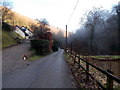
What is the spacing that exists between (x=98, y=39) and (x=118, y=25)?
8.30 metres

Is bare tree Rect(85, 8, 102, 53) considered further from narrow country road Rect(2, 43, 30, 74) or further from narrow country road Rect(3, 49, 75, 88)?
narrow country road Rect(3, 49, 75, 88)

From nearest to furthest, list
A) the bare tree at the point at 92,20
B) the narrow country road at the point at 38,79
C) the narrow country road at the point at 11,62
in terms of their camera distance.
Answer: the narrow country road at the point at 38,79
the narrow country road at the point at 11,62
the bare tree at the point at 92,20

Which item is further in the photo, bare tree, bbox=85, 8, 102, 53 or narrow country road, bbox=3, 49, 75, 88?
bare tree, bbox=85, 8, 102, 53

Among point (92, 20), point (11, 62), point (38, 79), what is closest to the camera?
point (38, 79)

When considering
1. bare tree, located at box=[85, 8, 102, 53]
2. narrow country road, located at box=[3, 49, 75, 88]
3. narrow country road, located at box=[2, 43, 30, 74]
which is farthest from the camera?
bare tree, located at box=[85, 8, 102, 53]

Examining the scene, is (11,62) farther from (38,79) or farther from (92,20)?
(92,20)

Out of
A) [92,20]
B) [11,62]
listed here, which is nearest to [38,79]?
[11,62]

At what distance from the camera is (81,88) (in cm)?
814

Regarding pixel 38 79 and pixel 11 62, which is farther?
pixel 11 62

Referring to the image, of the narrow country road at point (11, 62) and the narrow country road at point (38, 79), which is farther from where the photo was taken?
the narrow country road at point (11, 62)

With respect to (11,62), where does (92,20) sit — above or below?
above

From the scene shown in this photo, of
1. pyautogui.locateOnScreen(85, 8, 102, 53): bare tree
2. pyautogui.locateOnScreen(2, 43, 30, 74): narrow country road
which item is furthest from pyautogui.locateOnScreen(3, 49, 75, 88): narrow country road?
pyautogui.locateOnScreen(85, 8, 102, 53): bare tree

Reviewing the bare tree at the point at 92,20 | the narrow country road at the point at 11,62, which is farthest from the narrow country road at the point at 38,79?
the bare tree at the point at 92,20

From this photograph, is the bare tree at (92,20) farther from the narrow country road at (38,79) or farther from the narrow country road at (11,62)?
the narrow country road at (38,79)
